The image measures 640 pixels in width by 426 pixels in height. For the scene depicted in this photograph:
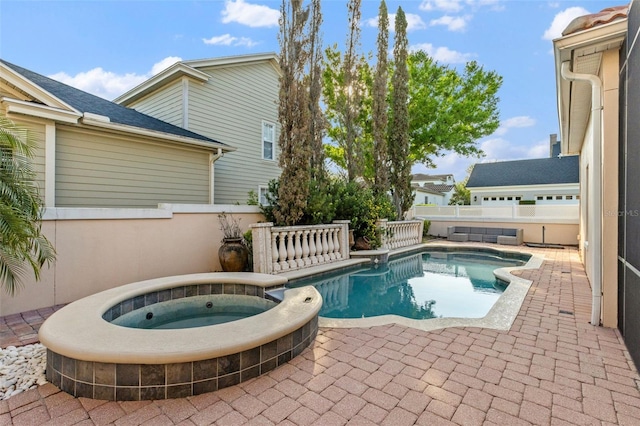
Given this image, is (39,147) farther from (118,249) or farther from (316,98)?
(316,98)

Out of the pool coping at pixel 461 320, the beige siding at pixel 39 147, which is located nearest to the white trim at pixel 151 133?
the beige siding at pixel 39 147

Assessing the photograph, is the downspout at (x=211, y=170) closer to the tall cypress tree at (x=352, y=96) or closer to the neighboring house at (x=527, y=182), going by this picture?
the tall cypress tree at (x=352, y=96)

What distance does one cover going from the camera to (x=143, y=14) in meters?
10.1

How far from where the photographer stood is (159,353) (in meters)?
2.49

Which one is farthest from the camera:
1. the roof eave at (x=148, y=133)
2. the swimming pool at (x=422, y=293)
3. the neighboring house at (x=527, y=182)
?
the neighboring house at (x=527, y=182)

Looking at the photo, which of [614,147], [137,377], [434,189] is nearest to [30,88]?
[137,377]

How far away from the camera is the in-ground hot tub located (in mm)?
2486

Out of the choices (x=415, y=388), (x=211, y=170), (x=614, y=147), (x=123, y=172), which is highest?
(x=211, y=170)

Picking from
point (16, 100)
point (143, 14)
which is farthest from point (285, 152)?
point (143, 14)

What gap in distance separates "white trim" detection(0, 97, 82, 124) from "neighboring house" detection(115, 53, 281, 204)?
3.91 metres

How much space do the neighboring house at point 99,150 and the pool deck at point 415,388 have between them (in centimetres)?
509

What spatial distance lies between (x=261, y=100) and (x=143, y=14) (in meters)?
4.90

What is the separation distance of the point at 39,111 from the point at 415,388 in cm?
890

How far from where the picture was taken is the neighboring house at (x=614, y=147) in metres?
3.20
